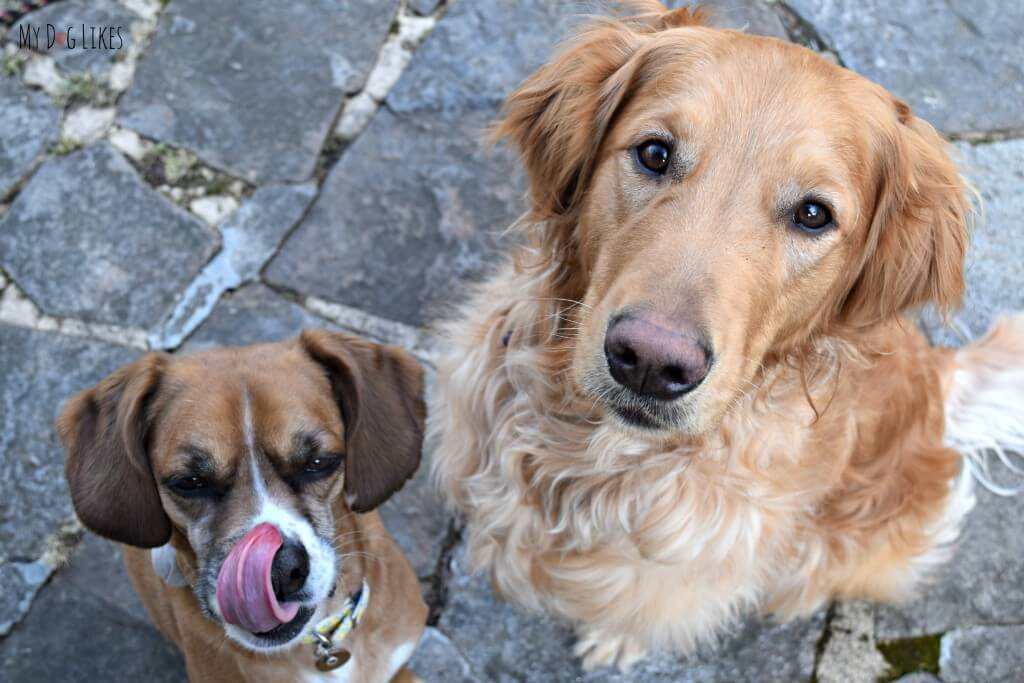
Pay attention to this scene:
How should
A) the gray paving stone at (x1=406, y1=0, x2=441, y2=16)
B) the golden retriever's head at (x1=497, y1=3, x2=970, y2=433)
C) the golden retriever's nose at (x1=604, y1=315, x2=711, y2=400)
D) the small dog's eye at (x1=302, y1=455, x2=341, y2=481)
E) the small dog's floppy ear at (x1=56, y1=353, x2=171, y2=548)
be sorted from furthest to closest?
the gray paving stone at (x1=406, y1=0, x2=441, y2=16)
the small dog's eye at (x1=302, y1=455, x2=341, y2=481)
the small dog's floppy ear at (x1=56, y1=353, x2=171, y2=548)
the golden retriever's head at (x1=497, y1=3, x2=970, y2=433)
the golden retriever's nose at (x1=604, y1=315, x2=711, y2=400)

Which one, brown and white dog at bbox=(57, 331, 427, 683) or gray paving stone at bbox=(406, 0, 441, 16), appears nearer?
brown and white dog at bbox=(57, 331, 427, 683)

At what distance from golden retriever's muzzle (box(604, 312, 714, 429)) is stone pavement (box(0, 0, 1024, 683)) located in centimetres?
156

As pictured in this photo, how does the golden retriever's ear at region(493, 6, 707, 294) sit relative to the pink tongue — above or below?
above

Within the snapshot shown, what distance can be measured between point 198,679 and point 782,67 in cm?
242

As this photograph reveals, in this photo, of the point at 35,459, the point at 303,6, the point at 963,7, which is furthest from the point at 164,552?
the point at 963,7

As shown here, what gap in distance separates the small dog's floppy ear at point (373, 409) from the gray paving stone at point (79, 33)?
2147 millimetres

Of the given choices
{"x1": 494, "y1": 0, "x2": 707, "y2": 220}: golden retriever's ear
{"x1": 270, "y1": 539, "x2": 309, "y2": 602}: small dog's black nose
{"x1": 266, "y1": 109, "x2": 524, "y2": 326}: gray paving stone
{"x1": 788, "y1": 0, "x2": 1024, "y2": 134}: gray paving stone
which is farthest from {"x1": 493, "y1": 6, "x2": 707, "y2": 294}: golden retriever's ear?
{"x1": 788, "y1": 0, "x2": 1024, "y2": 134}: gray paving stone

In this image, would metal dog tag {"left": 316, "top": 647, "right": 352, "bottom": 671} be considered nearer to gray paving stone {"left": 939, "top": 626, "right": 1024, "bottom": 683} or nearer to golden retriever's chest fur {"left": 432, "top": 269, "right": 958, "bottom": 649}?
golden retriever's chest fur {"left": 432, "top": 269, "right": 958, "bottom": 649}

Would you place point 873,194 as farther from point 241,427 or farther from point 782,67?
point 241,427

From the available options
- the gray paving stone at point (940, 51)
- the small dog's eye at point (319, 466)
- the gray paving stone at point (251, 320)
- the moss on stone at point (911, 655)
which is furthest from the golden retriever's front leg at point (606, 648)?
the gray paving stone at point (940, 51)

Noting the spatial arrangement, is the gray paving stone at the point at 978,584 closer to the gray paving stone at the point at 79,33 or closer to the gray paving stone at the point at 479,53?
the gray paving stone at the point at 479,53

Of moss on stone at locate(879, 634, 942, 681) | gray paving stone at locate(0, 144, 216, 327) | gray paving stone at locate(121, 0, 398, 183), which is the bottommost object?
moss on stone at locate(879, 634, 942, 681)

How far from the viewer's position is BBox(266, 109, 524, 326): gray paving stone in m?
3.94

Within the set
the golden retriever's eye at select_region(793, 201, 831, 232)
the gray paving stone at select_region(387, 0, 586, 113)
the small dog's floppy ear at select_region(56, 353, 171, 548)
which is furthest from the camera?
the gray paving stone at select_region(387, 0, 586, 113)
